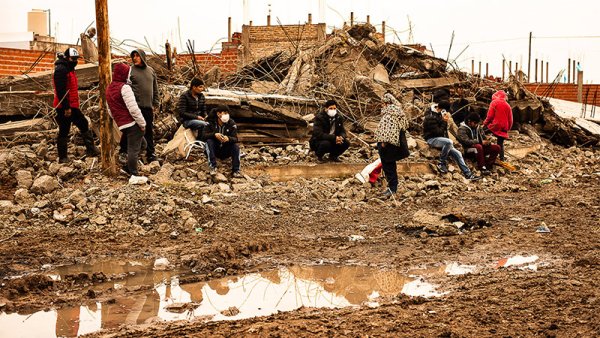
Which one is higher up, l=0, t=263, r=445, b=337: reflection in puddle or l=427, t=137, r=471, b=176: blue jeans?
l=427, t=137, r=471, b=176: blue jeans

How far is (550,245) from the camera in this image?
27.0 feet

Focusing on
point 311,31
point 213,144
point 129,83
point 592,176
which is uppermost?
point 311,31

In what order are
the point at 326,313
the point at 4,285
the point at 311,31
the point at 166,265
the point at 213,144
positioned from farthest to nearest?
the point at 311,31
the point at 213,144
the point at 166,265
the point at 4,285
the point at 326,313

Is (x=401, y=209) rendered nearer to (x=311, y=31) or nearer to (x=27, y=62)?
(x=27, y=62)

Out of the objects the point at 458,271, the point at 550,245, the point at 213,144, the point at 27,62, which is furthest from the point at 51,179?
the point at 27,62

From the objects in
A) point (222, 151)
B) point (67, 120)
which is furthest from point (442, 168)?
point (67, 120)

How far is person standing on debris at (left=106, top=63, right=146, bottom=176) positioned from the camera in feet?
34.7

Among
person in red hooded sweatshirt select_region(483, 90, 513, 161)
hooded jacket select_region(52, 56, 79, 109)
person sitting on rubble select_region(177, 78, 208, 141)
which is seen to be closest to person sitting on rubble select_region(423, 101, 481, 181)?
person in red hooded sweatshirt select_region(483, 90, 513, 161)

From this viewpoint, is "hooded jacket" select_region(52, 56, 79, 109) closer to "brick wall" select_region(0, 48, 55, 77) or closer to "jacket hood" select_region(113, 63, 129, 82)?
"jacket hood" select_region(113, 63, 129, 82)

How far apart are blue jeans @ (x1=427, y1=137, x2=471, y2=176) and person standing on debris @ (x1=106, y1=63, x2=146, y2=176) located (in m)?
5.45

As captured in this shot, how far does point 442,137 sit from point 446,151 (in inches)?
12.2

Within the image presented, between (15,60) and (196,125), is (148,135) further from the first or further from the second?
(15,60)

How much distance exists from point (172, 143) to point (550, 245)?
21.5 ft

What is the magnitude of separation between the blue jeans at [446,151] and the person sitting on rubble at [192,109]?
4.24 m
